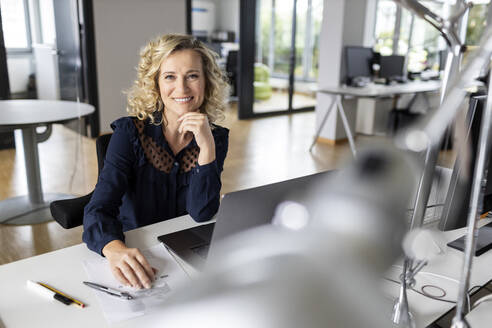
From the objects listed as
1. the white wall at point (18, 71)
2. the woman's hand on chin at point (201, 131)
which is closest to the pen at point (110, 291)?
the woman's hand on chin at point (201, 131)

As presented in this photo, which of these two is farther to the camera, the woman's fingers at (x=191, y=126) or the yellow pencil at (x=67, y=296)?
the woman's fingers at (x=191, y=126)

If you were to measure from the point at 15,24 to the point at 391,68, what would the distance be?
14.0 feet

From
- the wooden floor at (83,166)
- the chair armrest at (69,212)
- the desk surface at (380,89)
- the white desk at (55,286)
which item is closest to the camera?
the white desk at (55,286)

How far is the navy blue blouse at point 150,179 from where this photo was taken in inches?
54.6

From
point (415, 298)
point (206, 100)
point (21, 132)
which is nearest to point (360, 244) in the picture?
point (415, 298)

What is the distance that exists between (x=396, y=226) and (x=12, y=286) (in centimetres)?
93

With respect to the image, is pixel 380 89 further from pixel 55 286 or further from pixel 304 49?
pixel 55 286

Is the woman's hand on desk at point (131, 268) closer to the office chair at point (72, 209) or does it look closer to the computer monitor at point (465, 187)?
the office chair at point (72, 209)

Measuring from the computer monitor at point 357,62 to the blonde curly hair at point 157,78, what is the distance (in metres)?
3.76

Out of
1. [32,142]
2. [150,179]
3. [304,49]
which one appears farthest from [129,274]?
[304,49]

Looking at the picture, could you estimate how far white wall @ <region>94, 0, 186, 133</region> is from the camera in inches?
206

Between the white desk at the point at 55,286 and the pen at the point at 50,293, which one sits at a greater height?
the pen at the point at 50,293

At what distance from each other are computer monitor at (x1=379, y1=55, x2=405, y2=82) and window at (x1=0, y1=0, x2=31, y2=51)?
3.97 meters

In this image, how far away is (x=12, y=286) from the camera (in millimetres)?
985
